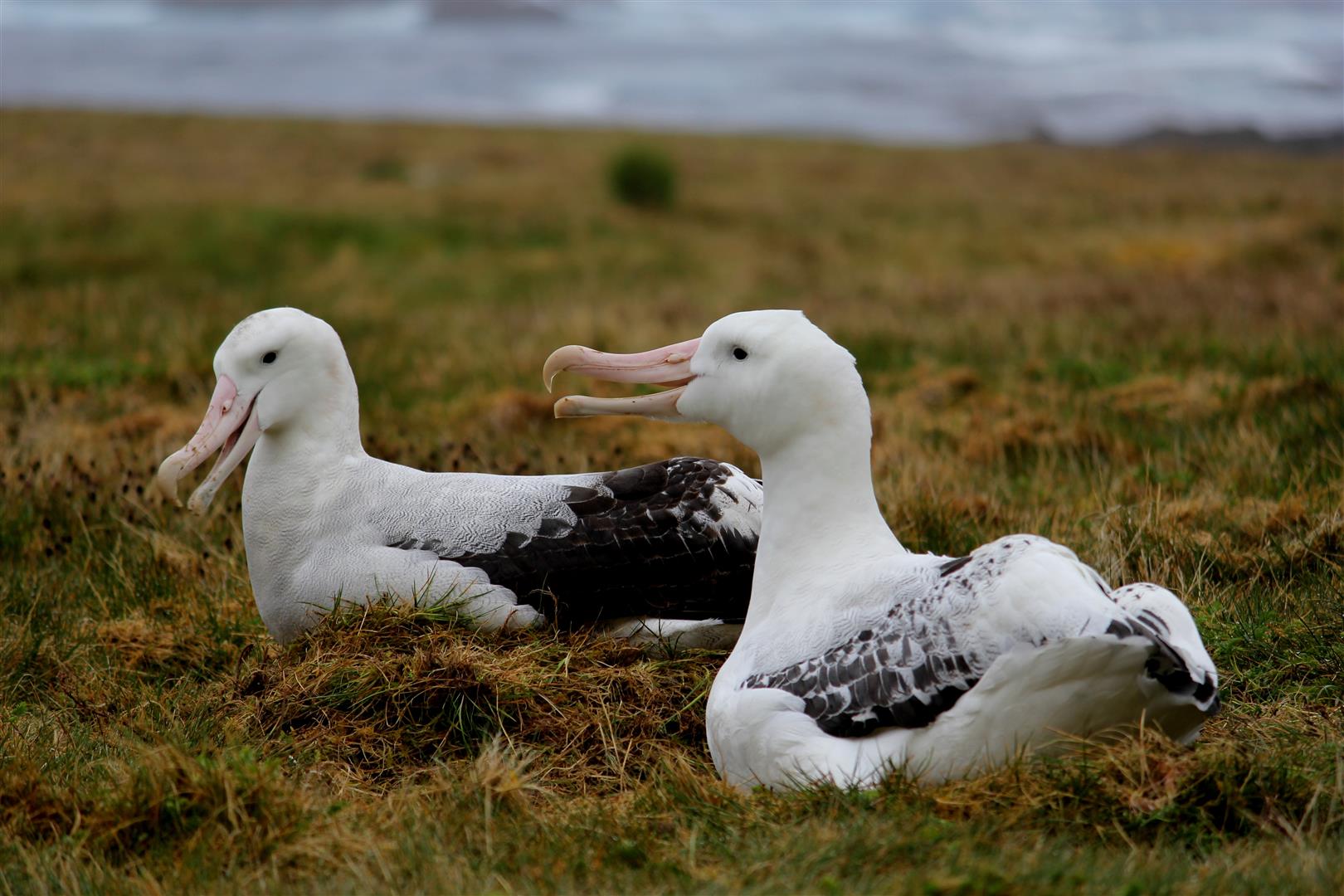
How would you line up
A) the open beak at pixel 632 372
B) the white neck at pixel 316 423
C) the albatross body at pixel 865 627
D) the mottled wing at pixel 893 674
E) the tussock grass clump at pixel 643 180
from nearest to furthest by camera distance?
1. the albatross body at pixel 865 627
2. the mottled wing at pixel 893 674
3. the open beak at pixel 632 372
4. the white neck at pixel 316 423
5. the tussock grass clump at pixel 643 180

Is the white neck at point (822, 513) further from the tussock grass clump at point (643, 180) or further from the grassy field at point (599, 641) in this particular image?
the tussock grass clump at point (643, 180)

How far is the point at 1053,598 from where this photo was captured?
2932 mm

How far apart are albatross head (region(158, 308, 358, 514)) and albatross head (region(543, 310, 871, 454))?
1.17 meters

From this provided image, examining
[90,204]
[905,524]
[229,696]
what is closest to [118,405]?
[229,696]

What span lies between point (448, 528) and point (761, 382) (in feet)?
4.60

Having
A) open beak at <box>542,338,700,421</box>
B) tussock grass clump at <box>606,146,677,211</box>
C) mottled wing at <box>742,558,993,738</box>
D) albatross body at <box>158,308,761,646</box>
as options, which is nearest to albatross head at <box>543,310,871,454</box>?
open beak at <box>542,338,700,421</box>

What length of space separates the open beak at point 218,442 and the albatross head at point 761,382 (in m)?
1.32

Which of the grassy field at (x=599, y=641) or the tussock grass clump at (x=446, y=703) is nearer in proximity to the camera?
the grassy field at (x=599, y=641)

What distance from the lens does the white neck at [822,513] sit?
3658 mm

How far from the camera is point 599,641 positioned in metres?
4.45

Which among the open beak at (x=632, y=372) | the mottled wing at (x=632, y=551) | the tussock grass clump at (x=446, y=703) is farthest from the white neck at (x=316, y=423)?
the open beak at (x=632, y=372)

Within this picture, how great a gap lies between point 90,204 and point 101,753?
17.7m

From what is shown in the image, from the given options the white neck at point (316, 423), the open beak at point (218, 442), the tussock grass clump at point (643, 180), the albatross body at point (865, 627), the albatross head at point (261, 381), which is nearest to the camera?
the albatross body at point (865, 627)

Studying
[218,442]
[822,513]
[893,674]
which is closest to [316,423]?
[218,442]
